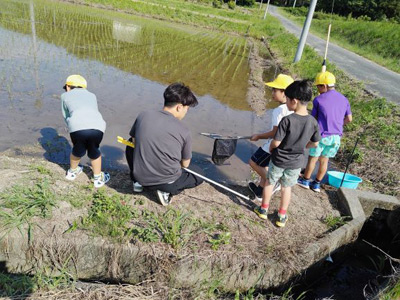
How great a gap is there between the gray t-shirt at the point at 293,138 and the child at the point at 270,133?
0.28 m

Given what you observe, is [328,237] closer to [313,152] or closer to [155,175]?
[313,152]

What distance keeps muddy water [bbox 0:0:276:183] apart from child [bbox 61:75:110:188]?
0.89 meters

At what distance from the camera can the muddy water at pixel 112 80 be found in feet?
14.6

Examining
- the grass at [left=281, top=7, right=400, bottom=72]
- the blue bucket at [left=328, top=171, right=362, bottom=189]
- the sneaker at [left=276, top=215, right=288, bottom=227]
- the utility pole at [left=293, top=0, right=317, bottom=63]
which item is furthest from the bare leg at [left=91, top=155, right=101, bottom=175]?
the grass at [left=281, top=7, right=400, bottom=72]

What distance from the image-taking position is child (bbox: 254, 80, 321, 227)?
2.62m

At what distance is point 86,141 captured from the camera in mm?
3029

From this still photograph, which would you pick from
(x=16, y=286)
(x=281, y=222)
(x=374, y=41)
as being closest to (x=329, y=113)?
(x=281, y=222)

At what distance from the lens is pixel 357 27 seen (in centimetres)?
2386

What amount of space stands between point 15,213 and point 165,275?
1.31 meters

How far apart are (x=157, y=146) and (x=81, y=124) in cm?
83

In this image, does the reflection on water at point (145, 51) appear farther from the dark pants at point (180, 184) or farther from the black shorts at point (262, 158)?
the dark pants at point (180, 184)

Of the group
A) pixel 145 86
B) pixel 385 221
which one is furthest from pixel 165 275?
pixel 145 86

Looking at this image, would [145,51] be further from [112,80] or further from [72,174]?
[72,174]

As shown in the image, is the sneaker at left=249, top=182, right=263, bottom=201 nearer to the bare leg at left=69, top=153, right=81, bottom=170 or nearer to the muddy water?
the muddy water
